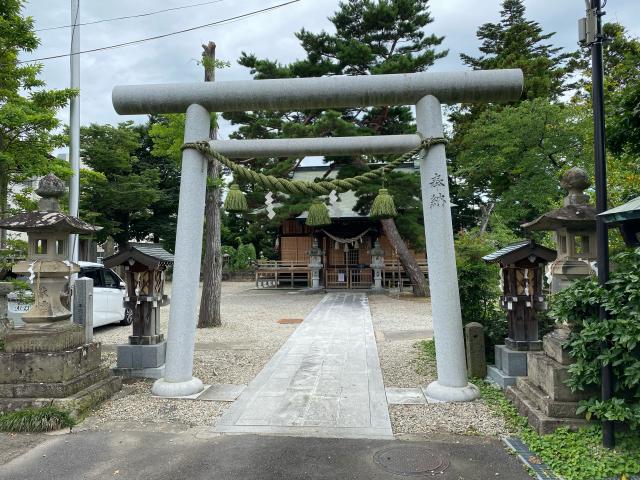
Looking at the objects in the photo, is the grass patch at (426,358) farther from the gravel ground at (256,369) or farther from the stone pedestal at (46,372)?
the stone pedestal at (46,372)

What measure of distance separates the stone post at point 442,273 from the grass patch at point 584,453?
1051 millimetres

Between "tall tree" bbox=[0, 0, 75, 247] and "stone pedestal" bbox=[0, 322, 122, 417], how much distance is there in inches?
136

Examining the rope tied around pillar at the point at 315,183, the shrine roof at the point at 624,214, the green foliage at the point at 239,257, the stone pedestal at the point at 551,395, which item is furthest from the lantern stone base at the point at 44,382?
the green foliage at the point at 239,257

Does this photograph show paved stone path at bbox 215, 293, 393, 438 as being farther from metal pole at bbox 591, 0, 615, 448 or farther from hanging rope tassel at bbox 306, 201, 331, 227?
metal pole at bbox 591, 0, 615, 448

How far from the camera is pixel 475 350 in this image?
20.4 feet

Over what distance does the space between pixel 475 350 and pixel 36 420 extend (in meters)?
5.57

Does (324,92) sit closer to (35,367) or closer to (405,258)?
(35,367)

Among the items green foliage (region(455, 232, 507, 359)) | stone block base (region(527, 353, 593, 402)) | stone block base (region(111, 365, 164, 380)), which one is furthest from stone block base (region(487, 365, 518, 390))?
stone block base (region(111, 365, 164, 380))

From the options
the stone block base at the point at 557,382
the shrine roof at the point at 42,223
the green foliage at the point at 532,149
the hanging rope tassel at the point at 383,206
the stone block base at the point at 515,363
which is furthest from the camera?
the green foliage at the point at 532,149

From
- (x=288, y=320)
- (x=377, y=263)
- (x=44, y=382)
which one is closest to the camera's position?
(x=44, y=382)

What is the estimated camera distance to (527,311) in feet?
18.8

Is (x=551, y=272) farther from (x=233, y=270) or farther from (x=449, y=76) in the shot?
(x=233, y=270)

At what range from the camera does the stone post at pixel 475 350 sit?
6.12 metres

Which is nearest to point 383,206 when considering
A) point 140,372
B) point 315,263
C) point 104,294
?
point 140,372
